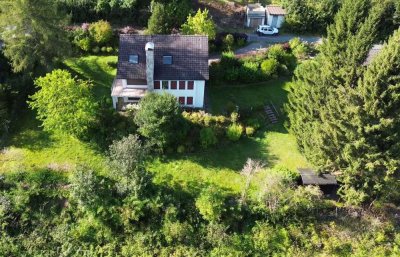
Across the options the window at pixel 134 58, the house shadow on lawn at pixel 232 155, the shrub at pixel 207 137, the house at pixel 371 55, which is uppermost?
the house at pixel 371 55

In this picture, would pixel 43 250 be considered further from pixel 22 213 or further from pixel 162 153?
pixel 162 153

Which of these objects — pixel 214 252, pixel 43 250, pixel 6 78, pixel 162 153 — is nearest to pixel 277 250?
pixel 214 252

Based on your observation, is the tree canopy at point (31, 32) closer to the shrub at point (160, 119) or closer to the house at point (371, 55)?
the shrub at point (160, 119)

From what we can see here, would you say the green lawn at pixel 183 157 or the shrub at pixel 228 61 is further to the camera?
the shrub at pixel 228 61

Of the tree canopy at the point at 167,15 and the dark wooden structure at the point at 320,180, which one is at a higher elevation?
the tree canopy at the point at 167,15

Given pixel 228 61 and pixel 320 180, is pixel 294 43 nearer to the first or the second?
pixel 228 61

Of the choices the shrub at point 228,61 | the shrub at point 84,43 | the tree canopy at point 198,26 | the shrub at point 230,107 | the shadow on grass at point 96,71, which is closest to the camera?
the shrub at point 230,107

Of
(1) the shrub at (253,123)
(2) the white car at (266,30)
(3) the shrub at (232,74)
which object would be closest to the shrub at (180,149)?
(1) the shrub at (253,123)
